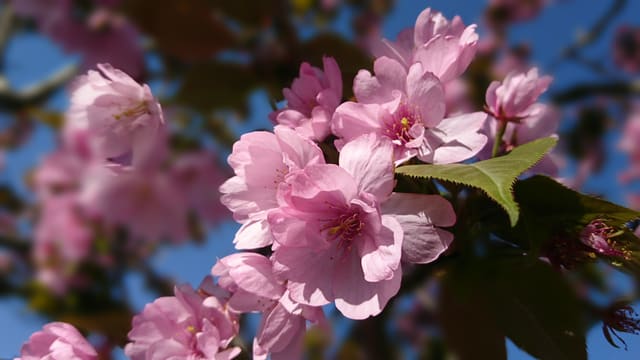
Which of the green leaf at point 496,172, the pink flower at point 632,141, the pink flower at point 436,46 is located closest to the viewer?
the green leaf at point 496,172

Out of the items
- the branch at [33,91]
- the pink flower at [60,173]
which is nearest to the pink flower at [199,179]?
the pink flower at [60,173]

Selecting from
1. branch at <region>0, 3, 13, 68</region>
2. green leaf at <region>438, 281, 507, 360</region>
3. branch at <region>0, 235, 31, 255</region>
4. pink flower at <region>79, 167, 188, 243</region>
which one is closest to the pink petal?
green leaf at <region>438, 281, 507, 360</region>

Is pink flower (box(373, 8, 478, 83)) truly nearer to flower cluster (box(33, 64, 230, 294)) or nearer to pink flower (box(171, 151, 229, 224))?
flower cluster (box(33, 64, 230, 294))

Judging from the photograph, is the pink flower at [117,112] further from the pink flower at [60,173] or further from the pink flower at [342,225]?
the pink flower at [60,173]

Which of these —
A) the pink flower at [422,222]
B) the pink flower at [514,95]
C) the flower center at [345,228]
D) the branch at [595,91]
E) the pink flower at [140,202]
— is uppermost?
the pink flower at [140,202]

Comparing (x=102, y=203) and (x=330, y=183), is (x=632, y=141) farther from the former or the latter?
(x=330, y=183)

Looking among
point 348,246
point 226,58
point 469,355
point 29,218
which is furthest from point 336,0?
point 348,246

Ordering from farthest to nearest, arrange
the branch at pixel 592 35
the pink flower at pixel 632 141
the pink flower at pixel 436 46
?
the pink flower at pixel 632 141 → the branch at pixel 592 35 → the pink flower at pixel 436 46

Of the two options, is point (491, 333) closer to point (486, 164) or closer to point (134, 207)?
point (486, 164)
